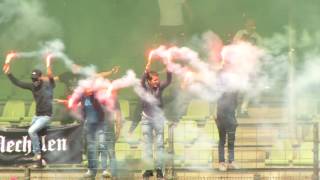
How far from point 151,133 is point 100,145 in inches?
35.3

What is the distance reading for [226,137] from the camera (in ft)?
37.6

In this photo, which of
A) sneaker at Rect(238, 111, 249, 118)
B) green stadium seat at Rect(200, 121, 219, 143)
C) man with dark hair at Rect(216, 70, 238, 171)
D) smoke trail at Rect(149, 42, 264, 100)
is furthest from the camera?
sneaker at Rect(238, 111, 249, 118)

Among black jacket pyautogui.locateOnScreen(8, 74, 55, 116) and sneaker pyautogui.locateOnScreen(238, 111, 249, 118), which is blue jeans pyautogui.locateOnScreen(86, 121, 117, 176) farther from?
sneaker pyautogui.locateOnScreen(238, 111, 249, 118)

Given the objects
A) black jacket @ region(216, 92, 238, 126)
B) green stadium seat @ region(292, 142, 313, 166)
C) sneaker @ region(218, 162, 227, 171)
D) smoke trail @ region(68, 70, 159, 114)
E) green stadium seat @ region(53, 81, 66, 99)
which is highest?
green stadium seat @ region(53, 81, 66, 99)

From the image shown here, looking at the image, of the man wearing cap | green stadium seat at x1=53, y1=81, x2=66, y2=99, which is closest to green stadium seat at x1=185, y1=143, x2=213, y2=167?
the man wearing cap

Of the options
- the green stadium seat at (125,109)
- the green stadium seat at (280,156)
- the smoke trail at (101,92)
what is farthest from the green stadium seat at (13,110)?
the green stadium seat at (280,156)

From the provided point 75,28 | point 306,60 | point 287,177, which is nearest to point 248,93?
point 306,60

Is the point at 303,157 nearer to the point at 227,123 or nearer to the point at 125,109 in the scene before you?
the point at 227,123

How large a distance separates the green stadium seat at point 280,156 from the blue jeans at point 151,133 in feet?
6.60

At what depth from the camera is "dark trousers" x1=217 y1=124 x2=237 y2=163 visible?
11227 mm

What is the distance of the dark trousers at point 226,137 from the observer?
11.2 meters

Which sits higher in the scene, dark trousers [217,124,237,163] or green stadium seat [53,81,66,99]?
green stadium seat [53,81,66,99]

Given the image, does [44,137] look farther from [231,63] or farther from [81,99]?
[231,63]

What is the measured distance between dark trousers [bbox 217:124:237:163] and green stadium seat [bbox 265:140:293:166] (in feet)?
2.46
